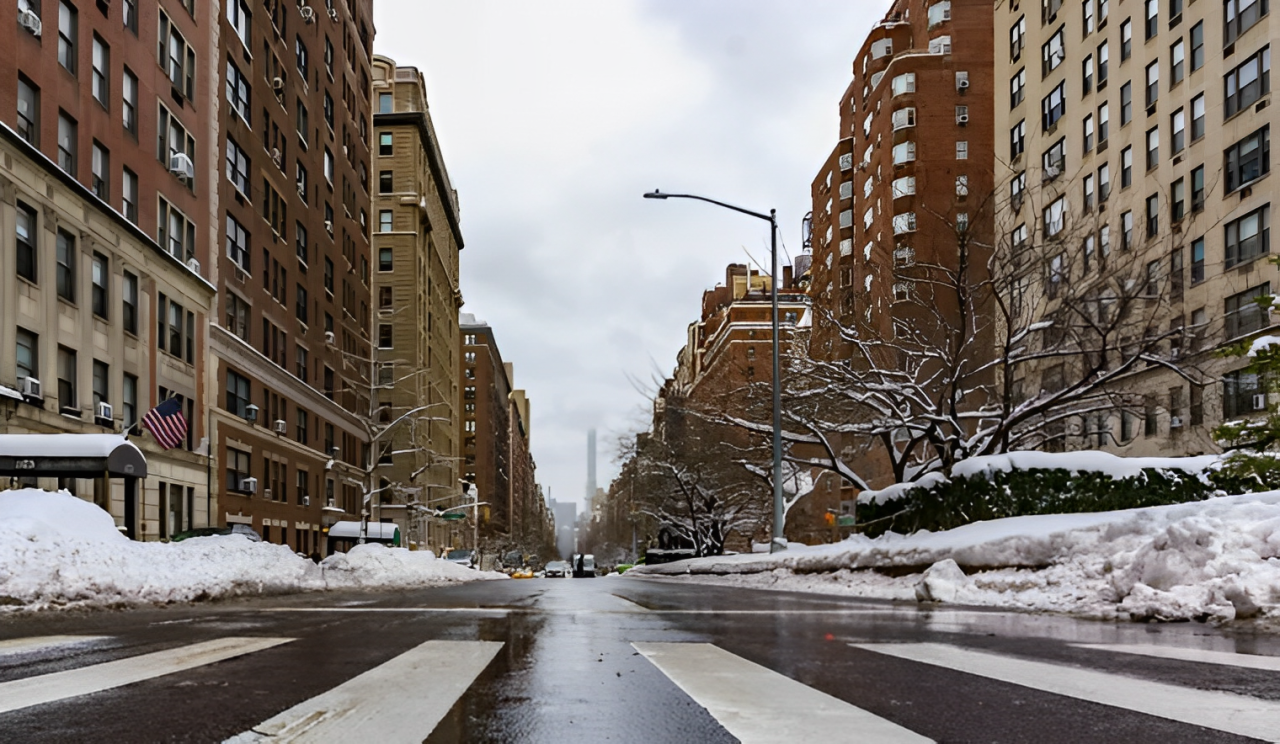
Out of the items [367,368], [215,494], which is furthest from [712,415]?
[367,368]

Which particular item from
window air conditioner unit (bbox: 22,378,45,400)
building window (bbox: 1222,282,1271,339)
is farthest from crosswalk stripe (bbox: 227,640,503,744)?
building window (bbox: 1222,282,1271,339)

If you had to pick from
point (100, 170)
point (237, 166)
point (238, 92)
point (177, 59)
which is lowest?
point (100, 170)

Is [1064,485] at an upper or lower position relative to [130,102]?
lower

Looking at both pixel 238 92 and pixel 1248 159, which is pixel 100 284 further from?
pixel 1248 159

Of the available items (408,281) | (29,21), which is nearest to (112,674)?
(29,21)

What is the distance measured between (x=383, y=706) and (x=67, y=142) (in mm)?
28208

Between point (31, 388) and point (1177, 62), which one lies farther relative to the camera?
point (1177, 62)

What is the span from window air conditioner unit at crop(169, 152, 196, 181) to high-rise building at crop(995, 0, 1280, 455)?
24468 millimetres

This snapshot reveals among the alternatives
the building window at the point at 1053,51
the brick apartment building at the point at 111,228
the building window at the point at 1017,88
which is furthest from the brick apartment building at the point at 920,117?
the brick apartment building at the point at 111,228

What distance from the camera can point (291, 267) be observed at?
163 feet

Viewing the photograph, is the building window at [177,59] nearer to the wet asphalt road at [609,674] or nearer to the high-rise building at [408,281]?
the wet asphalt road at [609,674]

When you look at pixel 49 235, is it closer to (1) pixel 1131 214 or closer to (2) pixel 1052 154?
(1) pixel 1131 214

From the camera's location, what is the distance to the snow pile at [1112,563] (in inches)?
361

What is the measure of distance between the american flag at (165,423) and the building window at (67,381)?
1.82 metres
